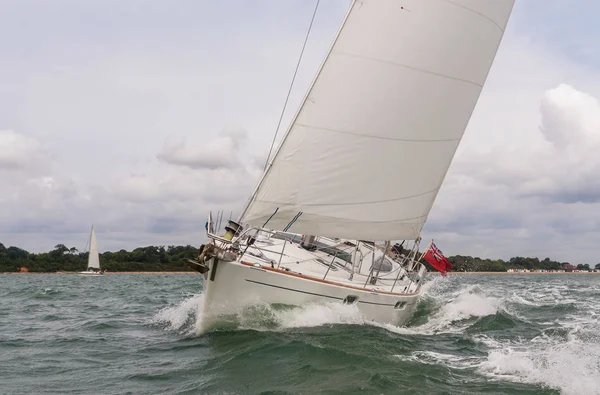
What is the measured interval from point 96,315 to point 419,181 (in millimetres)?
10406

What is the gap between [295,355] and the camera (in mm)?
9648

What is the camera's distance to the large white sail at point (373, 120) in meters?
11.8

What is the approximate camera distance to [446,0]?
41.5ft

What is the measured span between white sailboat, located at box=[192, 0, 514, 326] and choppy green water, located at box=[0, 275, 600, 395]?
27.2 inches

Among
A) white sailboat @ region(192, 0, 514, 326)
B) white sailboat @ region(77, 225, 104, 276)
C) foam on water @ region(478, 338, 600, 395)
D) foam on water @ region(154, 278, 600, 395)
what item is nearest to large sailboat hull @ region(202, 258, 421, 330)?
white sailboat @ region(192, 0, 514, 326)

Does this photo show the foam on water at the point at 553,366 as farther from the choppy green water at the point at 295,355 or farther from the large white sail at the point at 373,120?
the large white sail at the point at 373,120

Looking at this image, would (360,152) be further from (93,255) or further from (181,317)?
(93,255)

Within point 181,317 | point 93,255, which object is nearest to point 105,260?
point 93,255

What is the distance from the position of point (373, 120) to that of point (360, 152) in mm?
749

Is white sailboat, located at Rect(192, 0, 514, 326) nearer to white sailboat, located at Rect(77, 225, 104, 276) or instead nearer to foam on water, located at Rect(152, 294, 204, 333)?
foam on water, located at Rect(152, 294, 204, 333)

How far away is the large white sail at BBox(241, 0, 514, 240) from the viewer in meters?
11.8

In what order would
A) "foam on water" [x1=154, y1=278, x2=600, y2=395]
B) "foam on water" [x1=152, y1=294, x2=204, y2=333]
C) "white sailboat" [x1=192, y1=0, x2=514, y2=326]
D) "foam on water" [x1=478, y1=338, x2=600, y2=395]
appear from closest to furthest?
"foam on water" [x1=478, y1=338, x2=600, y2=395]
"foam on water" [x1=154, y1=278, x2=600, y2=395]
"white sailboat" [x1=192, y1=0, x2=514, y2=326]
"foam on water" [x1=152, y1=294, x2=204, y2=333]

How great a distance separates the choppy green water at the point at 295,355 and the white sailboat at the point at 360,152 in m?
0.69

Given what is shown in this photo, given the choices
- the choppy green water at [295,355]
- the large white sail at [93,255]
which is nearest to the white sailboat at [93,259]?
the large white sail at [93,255]
